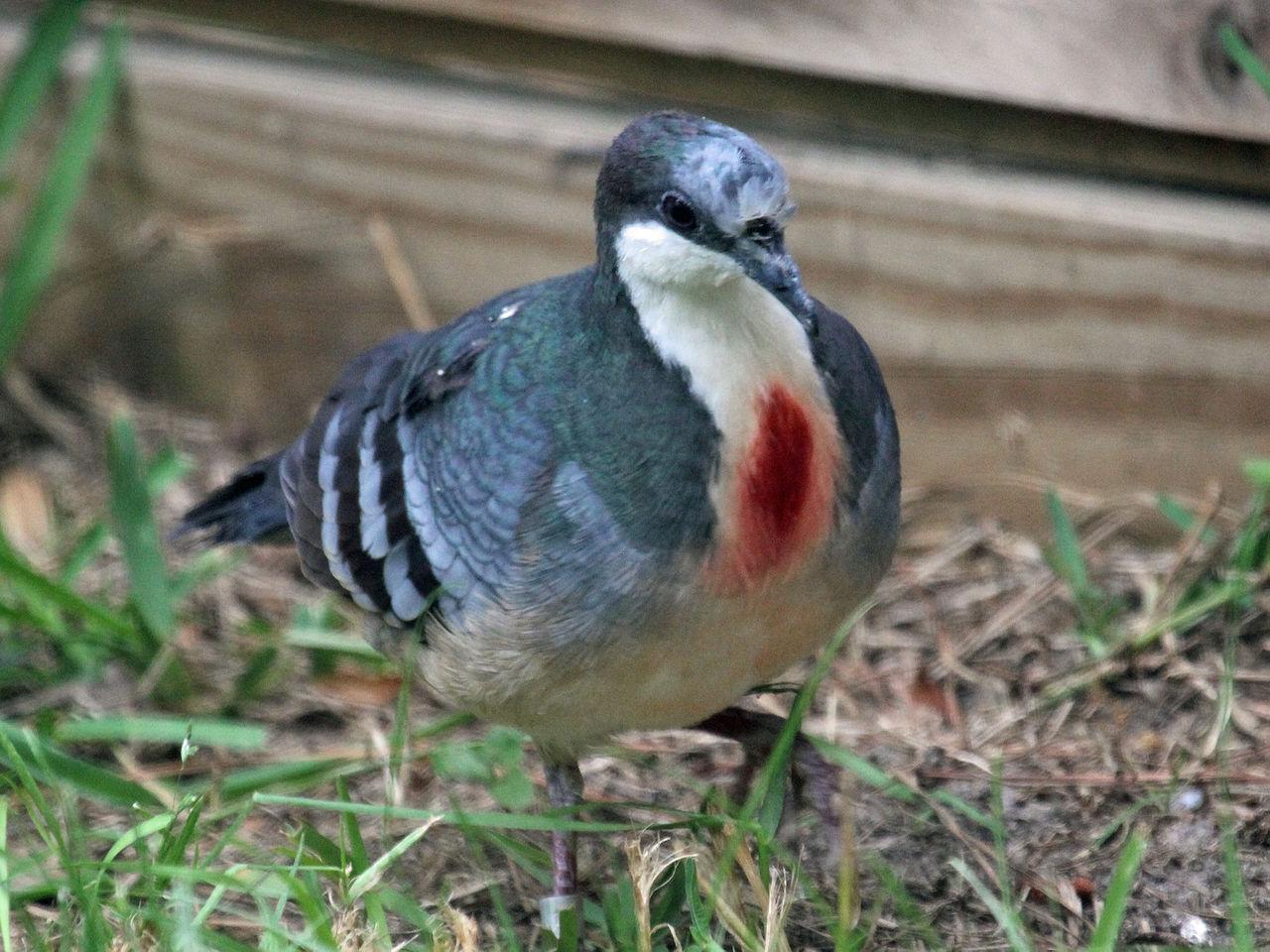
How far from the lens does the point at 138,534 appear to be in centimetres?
358

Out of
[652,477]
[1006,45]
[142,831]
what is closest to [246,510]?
[142,831]

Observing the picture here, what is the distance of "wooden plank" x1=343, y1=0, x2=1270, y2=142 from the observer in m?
3.35

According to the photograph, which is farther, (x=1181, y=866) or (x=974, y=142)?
(x=974, y=142)

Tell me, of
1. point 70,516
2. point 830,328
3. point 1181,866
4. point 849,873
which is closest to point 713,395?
point 830,328

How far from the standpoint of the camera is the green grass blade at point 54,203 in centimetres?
390

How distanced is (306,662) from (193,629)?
30 centimetres

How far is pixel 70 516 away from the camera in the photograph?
4.13m

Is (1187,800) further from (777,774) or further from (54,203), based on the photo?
(54,203)

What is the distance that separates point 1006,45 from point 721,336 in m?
1.40

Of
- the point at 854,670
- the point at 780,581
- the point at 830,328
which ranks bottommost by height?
the point at 854,670

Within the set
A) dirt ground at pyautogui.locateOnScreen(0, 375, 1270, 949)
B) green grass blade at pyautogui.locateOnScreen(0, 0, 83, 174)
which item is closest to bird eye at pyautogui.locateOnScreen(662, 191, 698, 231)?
dirt ground at pyautogui.locateOnScreen(0, 375, 1270, 949)

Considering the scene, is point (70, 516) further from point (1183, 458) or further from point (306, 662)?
point (1183, 458)

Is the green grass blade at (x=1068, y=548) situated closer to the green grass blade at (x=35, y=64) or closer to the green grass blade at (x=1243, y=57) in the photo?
the green grass blade at (x=1243, y=57)

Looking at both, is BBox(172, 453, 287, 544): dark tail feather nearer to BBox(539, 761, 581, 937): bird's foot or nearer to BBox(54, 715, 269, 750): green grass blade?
BBox(54, 715, 269, 750): green grass blade
